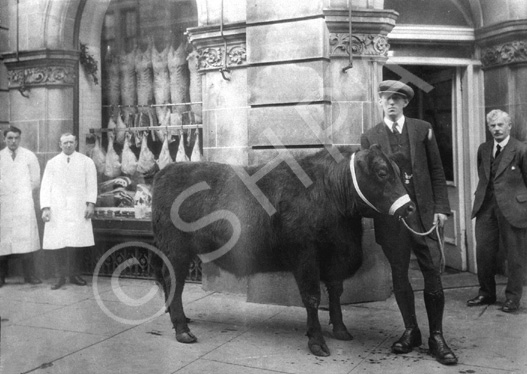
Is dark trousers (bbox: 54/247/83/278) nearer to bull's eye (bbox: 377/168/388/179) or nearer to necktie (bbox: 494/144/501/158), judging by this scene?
bull's eye (bbox: 377/168/388/179)

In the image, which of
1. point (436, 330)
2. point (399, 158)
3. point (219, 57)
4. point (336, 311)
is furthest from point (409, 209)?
point (219, 57)

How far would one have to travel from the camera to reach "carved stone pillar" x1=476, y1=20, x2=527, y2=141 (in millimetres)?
7129

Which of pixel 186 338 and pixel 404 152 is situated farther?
pixel 186 338

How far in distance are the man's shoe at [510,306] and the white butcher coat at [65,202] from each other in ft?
17.3

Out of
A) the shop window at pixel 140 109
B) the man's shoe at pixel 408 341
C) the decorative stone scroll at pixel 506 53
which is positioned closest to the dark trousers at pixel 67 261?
the shop window at pixel 140 109

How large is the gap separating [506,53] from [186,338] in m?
5.28

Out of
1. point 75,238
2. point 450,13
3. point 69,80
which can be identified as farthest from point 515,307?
point 69,80

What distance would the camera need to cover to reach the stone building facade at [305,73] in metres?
6.41

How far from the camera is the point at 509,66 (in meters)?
7.26

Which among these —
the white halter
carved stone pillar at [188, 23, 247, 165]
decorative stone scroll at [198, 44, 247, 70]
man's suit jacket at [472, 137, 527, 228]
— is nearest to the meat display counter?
carved stone pillar at [188, 23, 247, 165]

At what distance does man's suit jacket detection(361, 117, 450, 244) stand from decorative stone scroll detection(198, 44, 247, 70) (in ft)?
8.34

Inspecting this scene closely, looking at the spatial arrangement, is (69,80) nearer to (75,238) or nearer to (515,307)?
(75,238)

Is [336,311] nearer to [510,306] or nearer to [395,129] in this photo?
[395,129]

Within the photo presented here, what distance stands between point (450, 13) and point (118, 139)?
Result: 4.98 m
